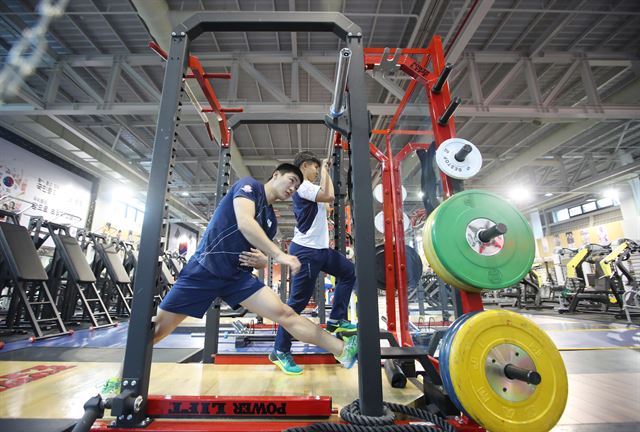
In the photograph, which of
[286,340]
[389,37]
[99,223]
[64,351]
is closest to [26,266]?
[64,351]

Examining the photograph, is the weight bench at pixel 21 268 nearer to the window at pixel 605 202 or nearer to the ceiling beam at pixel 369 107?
the ceiling beam at pixel 369 107

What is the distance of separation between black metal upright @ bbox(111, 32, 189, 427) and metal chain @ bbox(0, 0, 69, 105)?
4.88 metres

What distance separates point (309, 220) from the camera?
232 cm

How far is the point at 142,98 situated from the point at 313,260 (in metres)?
6.39

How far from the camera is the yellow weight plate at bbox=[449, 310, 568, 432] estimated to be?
1.16 meters

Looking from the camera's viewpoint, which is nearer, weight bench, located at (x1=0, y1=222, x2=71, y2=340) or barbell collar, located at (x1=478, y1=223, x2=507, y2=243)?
barbell collar, located at (x1=478, y1=223, x2=507, y2=243)

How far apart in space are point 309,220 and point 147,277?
48.7 inches

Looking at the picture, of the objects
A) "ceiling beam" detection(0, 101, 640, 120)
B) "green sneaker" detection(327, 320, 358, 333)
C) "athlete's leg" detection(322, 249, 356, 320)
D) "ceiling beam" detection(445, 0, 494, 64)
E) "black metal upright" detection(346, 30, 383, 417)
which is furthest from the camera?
"ceiling beam" detection(0, 101, 640, 120)

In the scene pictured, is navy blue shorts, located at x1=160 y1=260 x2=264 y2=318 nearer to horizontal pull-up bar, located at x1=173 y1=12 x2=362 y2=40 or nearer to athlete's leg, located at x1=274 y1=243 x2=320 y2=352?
athlete's leg, located at x1=274 y1=243 x2=320 y2=352

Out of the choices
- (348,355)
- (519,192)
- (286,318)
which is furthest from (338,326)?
(519,192)

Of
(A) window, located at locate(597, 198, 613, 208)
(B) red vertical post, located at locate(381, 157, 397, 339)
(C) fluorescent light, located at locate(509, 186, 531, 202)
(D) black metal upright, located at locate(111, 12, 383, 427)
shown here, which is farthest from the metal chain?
(A) window, located at locate(597, 198, 613, 208)

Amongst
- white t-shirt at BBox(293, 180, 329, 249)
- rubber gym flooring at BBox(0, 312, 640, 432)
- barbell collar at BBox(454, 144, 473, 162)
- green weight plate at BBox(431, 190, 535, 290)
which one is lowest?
rubber gym flooring at BBox(0, 312, 640, 432)

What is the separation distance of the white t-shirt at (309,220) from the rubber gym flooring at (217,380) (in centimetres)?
95

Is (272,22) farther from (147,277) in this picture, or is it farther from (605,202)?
(605,202)
